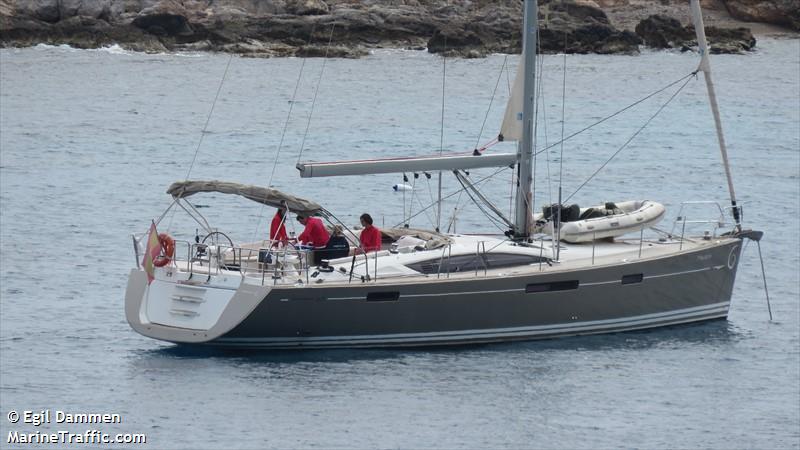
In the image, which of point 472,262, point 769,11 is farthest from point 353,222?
point 769,11

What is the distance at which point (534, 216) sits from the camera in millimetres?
28266

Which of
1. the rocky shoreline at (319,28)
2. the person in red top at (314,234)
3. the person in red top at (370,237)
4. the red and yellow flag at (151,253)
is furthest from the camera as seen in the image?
the rocky shoreline at (319,28)

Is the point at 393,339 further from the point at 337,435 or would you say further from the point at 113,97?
the point at 113,97

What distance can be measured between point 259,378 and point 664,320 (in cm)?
795

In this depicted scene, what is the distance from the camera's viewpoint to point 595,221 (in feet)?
91.4

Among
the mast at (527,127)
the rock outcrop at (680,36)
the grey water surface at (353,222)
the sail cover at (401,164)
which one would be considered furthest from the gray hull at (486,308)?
the rock outcrop at (680,36)

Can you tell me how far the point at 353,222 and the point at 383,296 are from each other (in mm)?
14237

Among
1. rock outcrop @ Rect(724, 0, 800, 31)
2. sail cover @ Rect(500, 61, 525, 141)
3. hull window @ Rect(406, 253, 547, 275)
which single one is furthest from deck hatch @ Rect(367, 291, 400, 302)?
rock outcrop @ Rect(724, 0, 800, 31)

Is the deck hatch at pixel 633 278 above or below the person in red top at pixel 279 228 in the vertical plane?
below

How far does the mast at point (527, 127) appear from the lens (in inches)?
1064

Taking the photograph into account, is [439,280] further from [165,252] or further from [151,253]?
[151,253]

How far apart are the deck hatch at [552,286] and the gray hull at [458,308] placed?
2cm

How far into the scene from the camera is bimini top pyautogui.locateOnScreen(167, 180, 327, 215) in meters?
25.5

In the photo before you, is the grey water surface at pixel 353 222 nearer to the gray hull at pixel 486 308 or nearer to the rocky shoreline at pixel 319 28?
the gray hull at pixel 486 308
